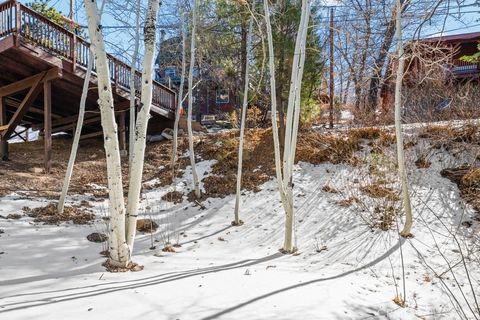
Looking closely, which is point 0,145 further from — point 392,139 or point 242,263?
point 392,139

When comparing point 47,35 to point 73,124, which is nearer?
point 47,35

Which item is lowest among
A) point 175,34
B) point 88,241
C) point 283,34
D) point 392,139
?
point 88,241

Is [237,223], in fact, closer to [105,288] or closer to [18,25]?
[105,288]

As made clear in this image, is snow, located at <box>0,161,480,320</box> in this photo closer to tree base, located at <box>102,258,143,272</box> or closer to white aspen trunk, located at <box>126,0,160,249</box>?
tree base, located at <box>102,258,143,272</box>

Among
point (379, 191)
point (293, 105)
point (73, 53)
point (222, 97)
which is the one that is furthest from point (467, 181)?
point (222, 97)

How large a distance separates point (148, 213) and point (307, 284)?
460cm

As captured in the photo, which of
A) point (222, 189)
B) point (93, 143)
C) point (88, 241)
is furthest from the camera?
point (93, 143)

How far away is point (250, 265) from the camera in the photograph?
4535mm

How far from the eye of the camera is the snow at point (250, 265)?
9.11 feet

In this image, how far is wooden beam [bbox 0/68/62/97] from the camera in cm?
855

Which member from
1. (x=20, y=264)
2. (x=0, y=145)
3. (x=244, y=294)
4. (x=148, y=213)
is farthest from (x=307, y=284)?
(x=0, y=145)

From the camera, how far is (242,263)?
4.64m

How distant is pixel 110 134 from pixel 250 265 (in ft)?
8.08

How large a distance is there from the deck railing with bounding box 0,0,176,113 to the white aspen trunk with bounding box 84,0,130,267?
17.1 ft
